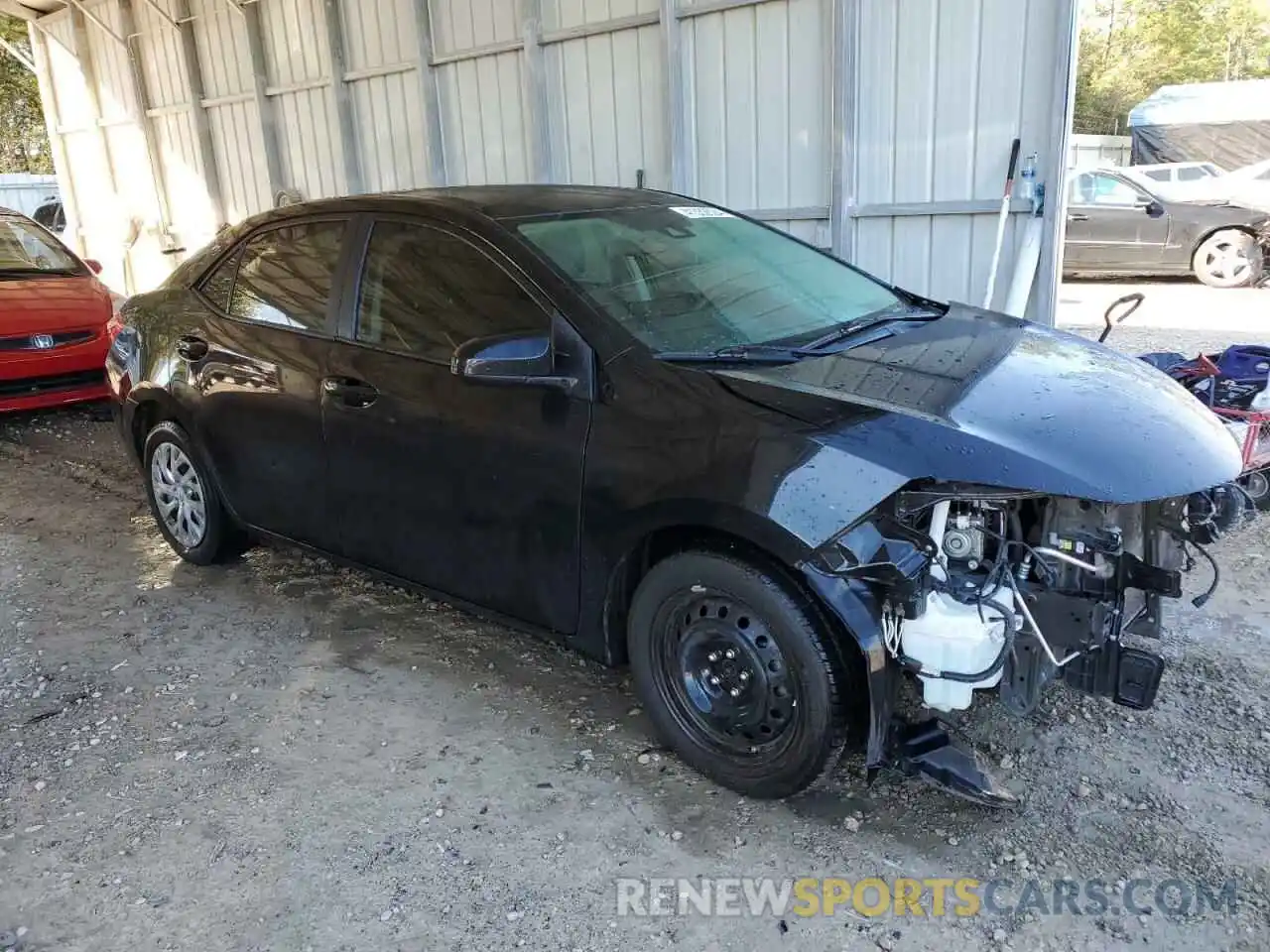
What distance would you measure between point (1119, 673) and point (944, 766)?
498 mm

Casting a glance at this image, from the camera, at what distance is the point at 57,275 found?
7863 mm

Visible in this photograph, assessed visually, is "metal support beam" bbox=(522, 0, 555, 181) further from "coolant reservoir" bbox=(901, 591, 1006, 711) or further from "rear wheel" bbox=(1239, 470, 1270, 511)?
"coolant reservoir" bbox=(901, 591, 1006, 711)

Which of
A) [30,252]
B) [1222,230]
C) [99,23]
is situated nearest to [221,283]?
[30,252]

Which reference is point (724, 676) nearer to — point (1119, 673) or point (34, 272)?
point (1119, 673)

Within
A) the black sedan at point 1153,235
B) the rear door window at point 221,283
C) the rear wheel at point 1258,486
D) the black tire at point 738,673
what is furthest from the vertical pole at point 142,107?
the rear wheel at point 1258,486

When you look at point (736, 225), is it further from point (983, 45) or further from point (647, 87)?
point (647, 87)

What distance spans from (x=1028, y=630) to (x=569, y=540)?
51.2 inches

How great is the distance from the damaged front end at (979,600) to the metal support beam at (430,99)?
24.4 ft

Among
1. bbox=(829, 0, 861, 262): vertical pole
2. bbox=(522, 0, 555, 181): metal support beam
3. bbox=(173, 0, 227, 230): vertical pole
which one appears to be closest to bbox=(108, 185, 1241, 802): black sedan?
bbox=(829, 0, 861, 262): vertical pole

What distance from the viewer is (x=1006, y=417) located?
8.29 feet

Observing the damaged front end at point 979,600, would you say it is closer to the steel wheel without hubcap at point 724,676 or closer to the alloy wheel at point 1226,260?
the steel wheel without hubcap at point 724,676

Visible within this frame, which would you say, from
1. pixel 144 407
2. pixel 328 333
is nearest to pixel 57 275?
pixel 144 407

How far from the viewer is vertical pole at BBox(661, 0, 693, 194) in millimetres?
6770

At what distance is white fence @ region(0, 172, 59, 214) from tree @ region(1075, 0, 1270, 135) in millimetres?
30640
